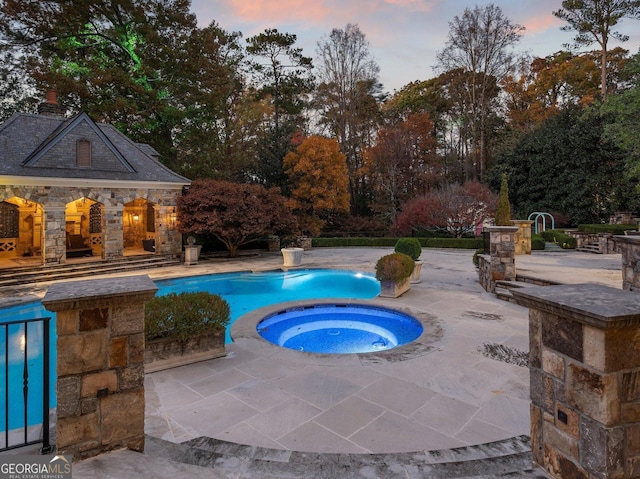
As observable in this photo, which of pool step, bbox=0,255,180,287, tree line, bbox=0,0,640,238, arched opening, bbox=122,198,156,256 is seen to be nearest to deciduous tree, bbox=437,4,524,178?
tree line, bbox=0,0,640,238

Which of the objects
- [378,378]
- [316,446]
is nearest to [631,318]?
[316,446]

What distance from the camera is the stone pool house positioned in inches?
567

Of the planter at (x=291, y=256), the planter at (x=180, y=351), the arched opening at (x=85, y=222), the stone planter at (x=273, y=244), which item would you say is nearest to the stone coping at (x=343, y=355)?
the planter at (x=180, y=351)

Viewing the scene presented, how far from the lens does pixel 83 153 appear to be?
51.6 ft

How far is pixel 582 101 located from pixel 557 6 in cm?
774

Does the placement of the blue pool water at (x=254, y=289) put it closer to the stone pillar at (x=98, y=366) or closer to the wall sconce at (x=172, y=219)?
the wall sconce at (x=172, y=219)

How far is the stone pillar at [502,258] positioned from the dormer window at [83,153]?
16.5 meters

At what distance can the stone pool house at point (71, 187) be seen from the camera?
1440 cm

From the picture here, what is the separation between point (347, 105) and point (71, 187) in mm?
21866

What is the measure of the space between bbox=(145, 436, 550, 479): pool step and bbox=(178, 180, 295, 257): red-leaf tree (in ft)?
48.2

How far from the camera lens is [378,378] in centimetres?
501

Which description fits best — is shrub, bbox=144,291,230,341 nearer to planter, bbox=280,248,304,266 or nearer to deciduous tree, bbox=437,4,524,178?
planter, bbox=280,248,304,266

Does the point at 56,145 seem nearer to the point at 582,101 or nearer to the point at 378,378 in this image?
the point at 378,378

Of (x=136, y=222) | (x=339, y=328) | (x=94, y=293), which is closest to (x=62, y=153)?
(x=136, y=222)
